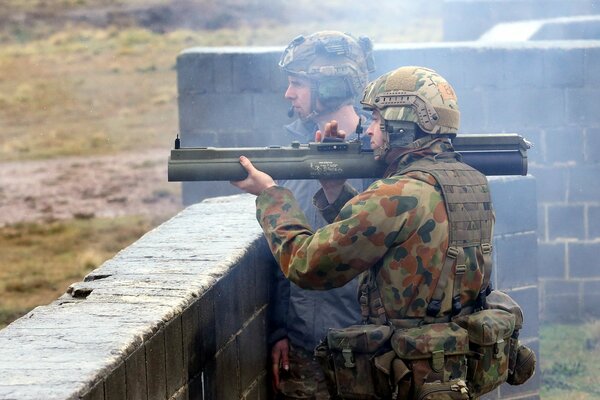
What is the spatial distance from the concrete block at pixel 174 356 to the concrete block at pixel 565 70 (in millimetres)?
5573

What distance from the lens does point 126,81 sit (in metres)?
33.1

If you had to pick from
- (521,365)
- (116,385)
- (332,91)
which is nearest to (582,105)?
(332,91)

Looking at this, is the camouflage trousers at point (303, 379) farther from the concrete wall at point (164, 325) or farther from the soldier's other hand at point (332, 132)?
the soldier's other hand at point (332, 132)

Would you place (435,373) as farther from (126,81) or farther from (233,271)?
(126,81)

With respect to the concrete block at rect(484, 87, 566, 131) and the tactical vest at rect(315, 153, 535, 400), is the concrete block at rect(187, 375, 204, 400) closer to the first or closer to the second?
the tactical vest at rect(315, 153, 535, 400)

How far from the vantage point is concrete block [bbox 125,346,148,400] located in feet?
11.5

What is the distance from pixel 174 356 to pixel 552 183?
5745mm

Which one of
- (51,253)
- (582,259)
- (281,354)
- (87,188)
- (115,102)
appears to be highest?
(281,354)

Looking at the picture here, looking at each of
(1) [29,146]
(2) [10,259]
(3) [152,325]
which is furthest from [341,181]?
(1) [29,146]

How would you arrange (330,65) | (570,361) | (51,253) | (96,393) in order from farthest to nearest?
(51,253)
(570,361)
(330,65)
(96,393)

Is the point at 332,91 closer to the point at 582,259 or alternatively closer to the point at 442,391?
the point at 442,391

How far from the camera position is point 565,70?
914cm

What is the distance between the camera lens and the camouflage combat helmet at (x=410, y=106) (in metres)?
4.23

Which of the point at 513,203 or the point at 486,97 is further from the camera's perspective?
the point at 486,97
